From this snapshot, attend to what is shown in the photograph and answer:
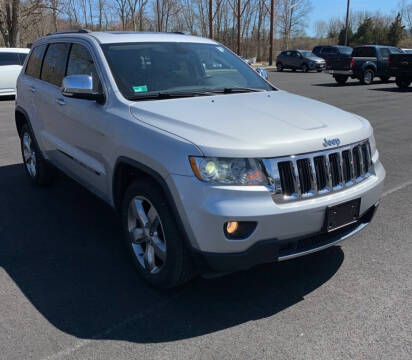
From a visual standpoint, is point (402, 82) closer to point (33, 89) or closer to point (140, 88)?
point (33, 89)

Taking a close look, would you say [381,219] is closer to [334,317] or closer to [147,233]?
[334,317]

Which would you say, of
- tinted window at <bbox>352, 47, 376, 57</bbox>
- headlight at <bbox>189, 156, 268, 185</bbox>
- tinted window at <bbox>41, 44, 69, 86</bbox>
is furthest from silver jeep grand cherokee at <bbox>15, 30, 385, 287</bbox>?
tinted window at <bbox>352, 47, 376, 57</bbox>

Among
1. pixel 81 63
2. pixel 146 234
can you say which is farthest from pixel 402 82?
pixel 146 234

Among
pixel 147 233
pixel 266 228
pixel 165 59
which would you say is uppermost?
pixel 165 59

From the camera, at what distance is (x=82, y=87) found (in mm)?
3664

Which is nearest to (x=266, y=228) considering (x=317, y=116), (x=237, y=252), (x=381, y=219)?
(x=237, y=252)

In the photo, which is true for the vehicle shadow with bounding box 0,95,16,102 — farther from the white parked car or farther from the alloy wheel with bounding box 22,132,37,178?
the alloy wheel with bounding box 22,132,37,178

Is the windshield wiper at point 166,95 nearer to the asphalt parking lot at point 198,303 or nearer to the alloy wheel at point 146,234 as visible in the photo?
the alloy wheel at point 146,234

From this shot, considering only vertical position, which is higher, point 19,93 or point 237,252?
point 19,93

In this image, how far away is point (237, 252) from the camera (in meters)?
2.79

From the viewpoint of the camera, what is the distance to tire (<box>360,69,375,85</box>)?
22.0 meters

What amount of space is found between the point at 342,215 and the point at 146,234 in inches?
55.8

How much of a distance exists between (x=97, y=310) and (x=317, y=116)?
214 cm

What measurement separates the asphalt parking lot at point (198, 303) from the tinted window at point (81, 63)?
1.52 meters
